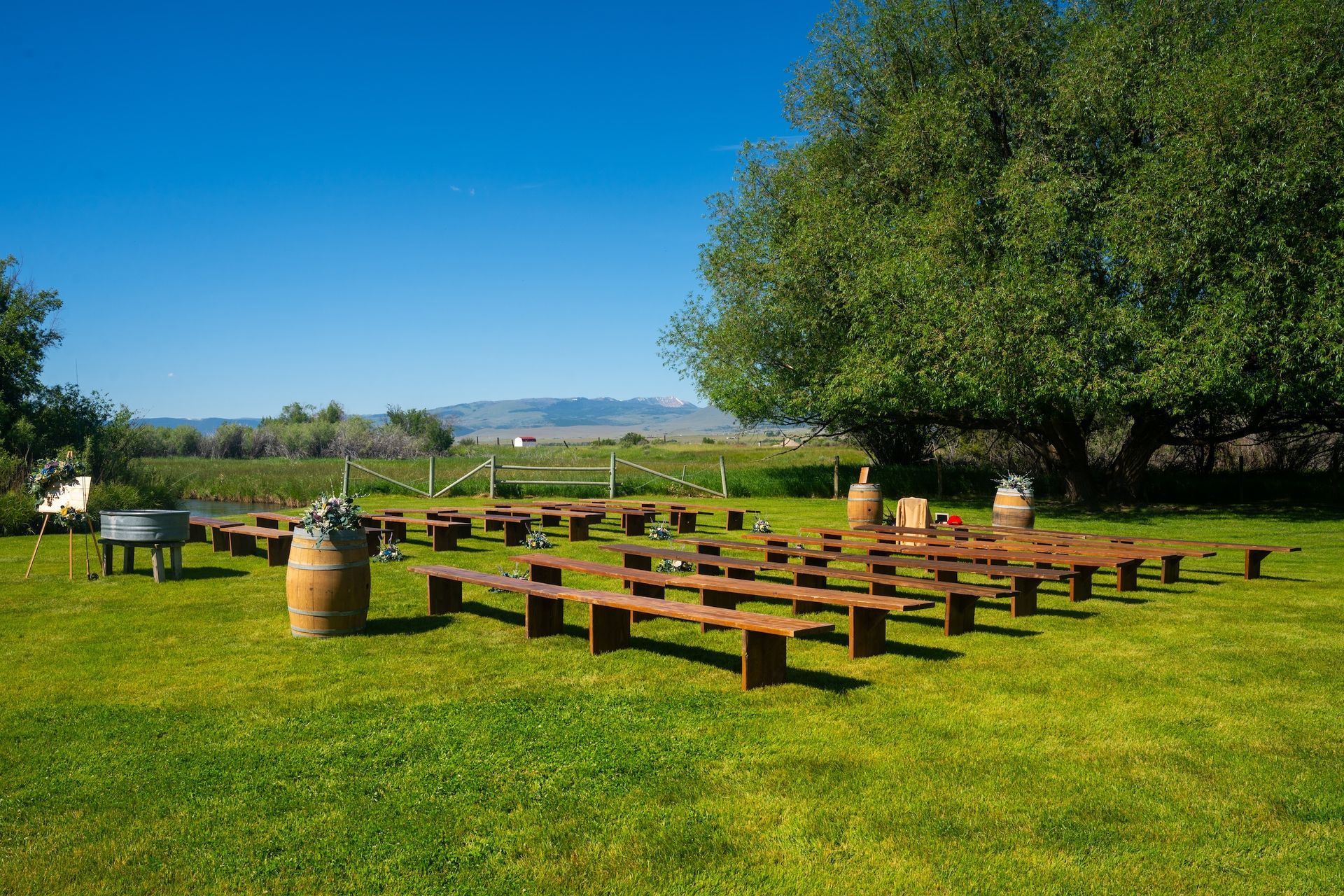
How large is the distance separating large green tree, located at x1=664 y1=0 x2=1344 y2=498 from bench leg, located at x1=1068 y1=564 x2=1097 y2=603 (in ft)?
30.3

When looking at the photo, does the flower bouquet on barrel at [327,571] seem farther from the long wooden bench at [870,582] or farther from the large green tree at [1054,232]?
the large green tree at [1054,232]

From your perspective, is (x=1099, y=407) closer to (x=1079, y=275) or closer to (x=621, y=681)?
(x=1079, y=275)

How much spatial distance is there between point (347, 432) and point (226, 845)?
61994mm

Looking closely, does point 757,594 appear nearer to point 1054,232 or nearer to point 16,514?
point 1054,232

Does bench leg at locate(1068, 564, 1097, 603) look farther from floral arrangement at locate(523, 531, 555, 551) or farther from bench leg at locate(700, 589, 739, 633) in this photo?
floral arrangement at locate(523, 531, 555, 551)

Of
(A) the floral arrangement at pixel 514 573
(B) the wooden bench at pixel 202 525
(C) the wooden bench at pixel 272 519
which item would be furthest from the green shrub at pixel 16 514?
(A) the floral arrangement at pixel 514 573

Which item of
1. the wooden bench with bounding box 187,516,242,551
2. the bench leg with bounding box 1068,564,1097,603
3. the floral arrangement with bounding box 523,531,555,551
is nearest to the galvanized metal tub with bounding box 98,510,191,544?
the wooden bench with bounding box 187,516,242,551

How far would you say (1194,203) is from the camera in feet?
57.4

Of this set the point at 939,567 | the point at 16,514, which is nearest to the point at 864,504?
the point at 939,567

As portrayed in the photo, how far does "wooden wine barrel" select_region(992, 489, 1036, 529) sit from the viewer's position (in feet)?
45.0

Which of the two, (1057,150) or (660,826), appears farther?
(1057,150)

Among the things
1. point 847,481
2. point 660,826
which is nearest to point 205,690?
point 660,826

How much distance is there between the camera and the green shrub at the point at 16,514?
17.1 metres

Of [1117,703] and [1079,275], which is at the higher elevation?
[1079,275]
